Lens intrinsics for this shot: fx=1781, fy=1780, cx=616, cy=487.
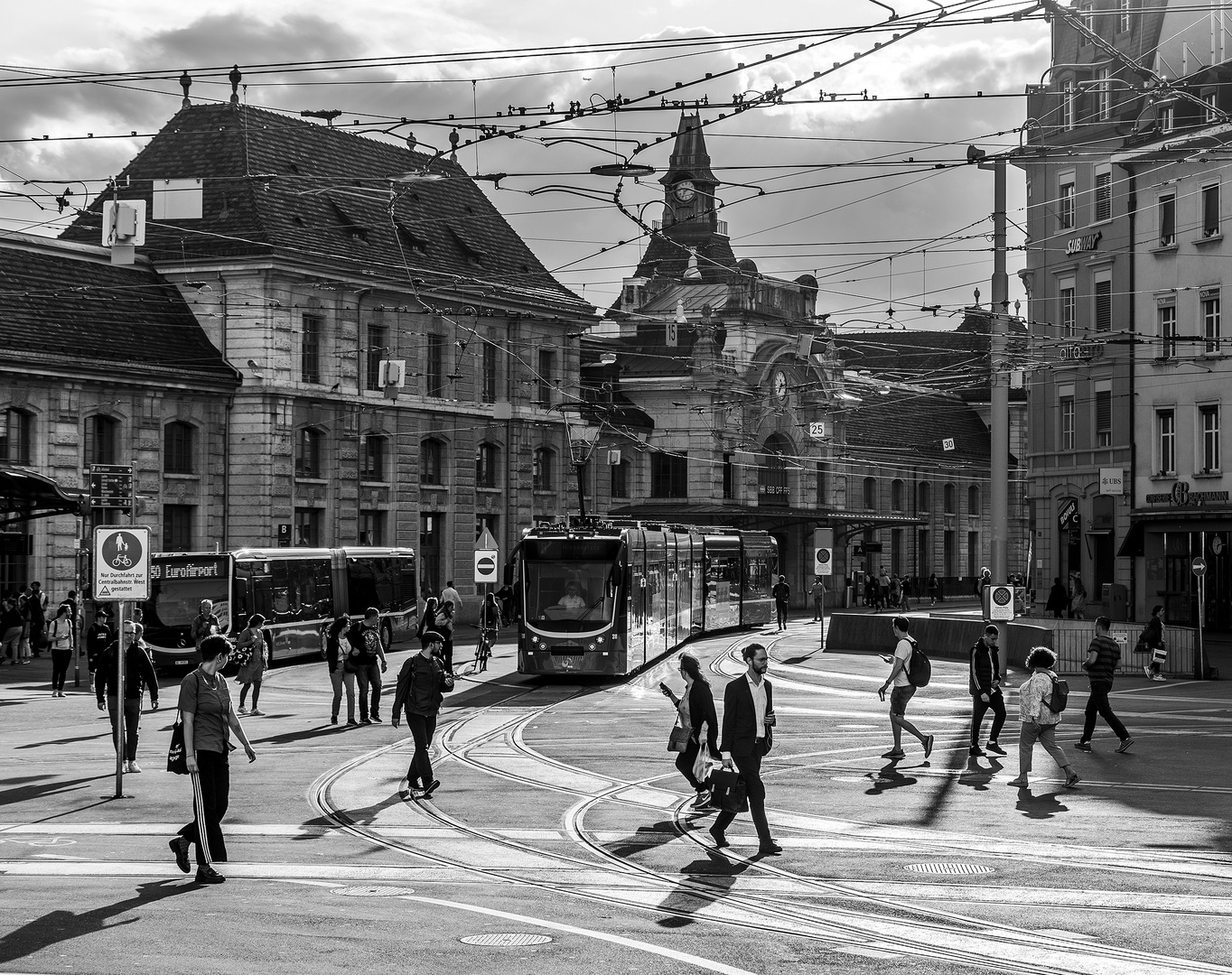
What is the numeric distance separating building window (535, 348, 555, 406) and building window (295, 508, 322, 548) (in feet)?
39.4

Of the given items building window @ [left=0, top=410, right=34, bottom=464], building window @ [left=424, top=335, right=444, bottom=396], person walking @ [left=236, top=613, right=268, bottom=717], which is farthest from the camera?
building window @ [left=424, top=335, right=444, bottom=396]

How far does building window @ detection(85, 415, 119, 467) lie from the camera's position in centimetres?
5081

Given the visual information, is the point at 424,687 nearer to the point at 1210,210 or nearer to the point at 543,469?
the point at 1210,210

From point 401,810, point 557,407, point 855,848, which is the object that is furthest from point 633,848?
point 557,407

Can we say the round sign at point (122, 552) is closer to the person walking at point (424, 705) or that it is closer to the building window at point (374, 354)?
the person walking at point (424, 705)

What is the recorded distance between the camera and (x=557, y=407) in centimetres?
6762

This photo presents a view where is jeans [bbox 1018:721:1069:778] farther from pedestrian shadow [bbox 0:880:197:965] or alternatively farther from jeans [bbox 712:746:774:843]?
pedestrian shadow [bbox 0:880:197:965]

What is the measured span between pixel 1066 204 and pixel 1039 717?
39.7m

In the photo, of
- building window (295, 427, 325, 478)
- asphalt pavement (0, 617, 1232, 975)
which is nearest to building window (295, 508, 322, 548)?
building window (295, 427, 325, 478)

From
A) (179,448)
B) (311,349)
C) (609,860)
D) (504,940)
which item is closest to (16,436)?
(179,448)

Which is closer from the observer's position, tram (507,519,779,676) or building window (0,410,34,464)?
tram (507,519,779,676)

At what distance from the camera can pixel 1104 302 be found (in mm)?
53938

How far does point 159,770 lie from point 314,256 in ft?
124

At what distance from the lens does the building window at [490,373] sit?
64438mm
